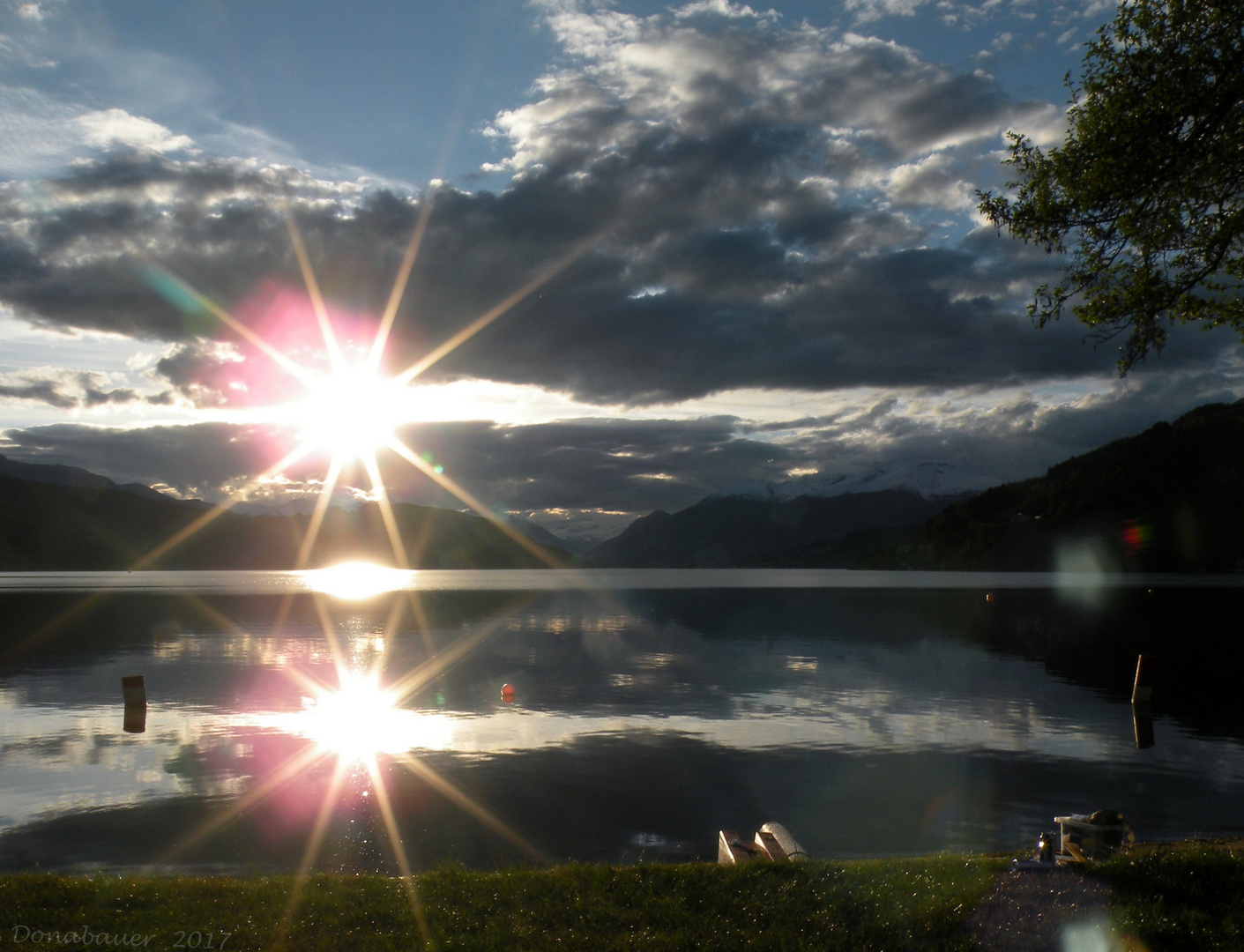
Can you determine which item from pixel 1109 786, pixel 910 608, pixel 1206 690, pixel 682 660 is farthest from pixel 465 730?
pixel 910 608

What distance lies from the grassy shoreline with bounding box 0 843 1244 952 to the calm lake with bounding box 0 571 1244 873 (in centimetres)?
430

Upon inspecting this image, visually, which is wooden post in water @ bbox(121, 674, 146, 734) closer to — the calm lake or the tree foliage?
the calm lake

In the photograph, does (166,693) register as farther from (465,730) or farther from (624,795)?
(624,795)

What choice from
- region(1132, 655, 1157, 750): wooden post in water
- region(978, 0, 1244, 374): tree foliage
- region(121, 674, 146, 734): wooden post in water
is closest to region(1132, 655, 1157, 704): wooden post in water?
region(1132, 655, 1157, 750): wooden post in water

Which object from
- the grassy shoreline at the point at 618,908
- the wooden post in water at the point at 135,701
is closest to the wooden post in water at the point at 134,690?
the wooden post in water at the point at 135,701

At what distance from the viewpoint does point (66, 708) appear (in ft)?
110

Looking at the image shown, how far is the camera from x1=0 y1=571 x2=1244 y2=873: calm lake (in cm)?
1816

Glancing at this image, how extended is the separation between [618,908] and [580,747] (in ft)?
53.8

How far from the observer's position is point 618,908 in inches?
434

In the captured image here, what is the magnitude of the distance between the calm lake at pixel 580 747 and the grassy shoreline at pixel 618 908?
4.30 metres

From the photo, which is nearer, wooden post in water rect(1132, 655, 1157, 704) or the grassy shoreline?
the grassy shoreline

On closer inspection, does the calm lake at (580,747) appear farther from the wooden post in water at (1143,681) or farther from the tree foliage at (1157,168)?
the tree foliage at (1157,168)

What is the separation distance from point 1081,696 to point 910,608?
6993 centimetres

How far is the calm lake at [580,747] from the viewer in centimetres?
1816
